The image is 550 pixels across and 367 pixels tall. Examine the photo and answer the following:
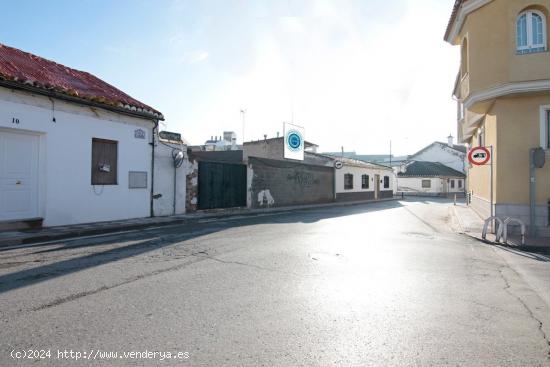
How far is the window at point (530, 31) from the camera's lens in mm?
10537

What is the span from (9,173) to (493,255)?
11913mm

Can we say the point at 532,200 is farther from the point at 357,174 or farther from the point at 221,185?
the point at 357,174

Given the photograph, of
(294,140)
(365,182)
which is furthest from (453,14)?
(365,182)

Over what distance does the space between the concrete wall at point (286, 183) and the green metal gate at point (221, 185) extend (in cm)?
73

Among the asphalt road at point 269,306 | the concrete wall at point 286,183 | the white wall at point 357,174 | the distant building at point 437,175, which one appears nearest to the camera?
the asphalt road at point 269,306

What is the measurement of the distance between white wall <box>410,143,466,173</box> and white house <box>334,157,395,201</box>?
19.3 metres

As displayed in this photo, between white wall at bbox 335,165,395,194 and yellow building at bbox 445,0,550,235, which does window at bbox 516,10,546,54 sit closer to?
yellow building at bbox 445,0,550,235

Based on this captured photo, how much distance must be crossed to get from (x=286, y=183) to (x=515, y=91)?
43.6 feet

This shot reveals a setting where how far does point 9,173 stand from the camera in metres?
9.16

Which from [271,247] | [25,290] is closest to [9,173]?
[25,290]

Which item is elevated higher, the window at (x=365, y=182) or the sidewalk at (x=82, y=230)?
the window at (x=365, y=182)

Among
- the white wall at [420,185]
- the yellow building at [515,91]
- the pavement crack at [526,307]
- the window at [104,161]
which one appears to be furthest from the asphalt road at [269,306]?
the white wall at [420,185]

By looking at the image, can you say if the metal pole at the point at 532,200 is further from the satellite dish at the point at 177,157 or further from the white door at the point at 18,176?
the white door at the point at 18,176

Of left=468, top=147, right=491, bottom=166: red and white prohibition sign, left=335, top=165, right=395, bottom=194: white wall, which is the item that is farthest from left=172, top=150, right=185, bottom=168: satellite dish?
left=335, top=165, right=395, bottom=194: white wall
